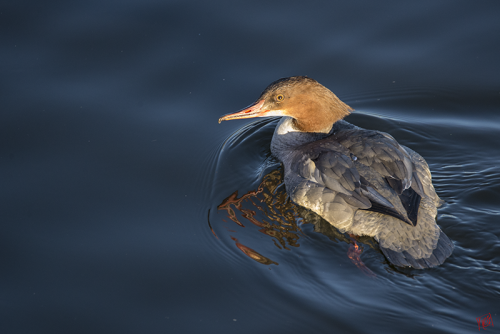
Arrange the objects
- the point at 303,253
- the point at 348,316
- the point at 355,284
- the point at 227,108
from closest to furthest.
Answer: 1. the point at 348,316
2. the point at 355,284
3. the point at 303,253
4. the point at 227,108

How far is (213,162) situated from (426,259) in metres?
2.69

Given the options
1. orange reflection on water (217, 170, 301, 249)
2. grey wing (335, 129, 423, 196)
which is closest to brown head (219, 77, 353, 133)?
grey wing (335, 129, 423, 196)

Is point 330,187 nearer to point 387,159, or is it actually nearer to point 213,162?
point 387,159

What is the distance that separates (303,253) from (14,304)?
262 centimetres

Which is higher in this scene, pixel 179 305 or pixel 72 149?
pixel 72 149

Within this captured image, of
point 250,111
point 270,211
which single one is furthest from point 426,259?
point 250,111

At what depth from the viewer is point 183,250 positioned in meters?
5.00

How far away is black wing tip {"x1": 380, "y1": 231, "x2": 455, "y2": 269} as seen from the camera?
4633mm

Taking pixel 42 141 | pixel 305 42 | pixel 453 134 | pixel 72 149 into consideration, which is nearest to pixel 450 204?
pixel 453 134

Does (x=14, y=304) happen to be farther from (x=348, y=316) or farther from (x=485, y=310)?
(x=485, y=310)

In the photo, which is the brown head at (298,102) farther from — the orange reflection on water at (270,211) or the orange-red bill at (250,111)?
the orange reflection on water at (270,211)

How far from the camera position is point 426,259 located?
465 cm

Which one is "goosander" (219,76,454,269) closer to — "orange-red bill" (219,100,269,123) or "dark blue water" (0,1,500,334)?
"orange-red bill" (219,100,269,123)

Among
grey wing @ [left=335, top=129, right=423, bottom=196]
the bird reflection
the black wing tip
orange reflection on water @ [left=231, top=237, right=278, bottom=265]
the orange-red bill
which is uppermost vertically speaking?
the orange-red bill
